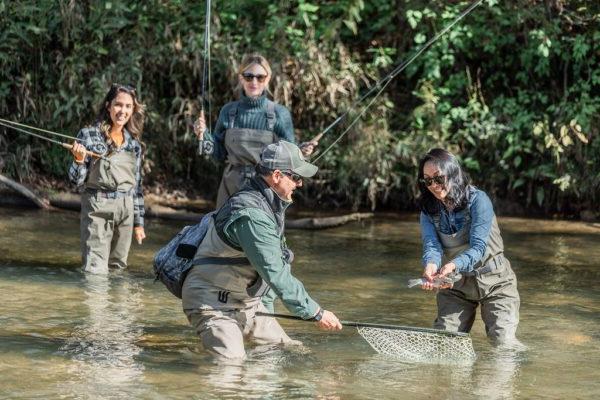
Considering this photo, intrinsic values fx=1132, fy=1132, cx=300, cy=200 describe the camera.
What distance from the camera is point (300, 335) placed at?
6996 mm

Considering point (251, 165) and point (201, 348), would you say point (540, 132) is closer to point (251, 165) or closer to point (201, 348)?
point (251, 165)

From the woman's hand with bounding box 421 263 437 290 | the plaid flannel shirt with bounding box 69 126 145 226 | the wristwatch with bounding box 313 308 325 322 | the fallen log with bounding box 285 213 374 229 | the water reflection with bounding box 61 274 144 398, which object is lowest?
the water reflection with bounding box 61 274 144 398

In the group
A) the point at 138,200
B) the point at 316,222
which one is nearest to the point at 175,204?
the point at 316,222

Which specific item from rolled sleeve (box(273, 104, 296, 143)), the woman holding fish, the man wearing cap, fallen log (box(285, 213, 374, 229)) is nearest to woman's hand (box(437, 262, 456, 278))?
the woman holding fish

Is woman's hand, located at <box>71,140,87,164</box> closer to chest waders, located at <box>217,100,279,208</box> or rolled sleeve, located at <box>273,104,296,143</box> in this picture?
chest waders, located at <box>217,100,279,208</box>

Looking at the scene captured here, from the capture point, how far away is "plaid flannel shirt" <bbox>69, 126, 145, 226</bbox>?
27.3ft

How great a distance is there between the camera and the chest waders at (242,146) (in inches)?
334

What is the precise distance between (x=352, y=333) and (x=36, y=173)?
7.43 meters

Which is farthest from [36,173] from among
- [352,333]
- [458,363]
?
[458,363]

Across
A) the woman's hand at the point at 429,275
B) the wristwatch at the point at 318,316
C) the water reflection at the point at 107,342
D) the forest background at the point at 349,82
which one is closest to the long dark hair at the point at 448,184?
the woman's hand at the point at 429,275

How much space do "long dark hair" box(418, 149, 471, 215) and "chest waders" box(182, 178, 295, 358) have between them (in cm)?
87

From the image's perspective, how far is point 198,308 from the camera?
19.5ft

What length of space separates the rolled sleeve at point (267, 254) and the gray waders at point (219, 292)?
25cm

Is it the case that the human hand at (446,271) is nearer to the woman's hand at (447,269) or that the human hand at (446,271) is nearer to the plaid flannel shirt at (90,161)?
the woman's hand at (447,269)
